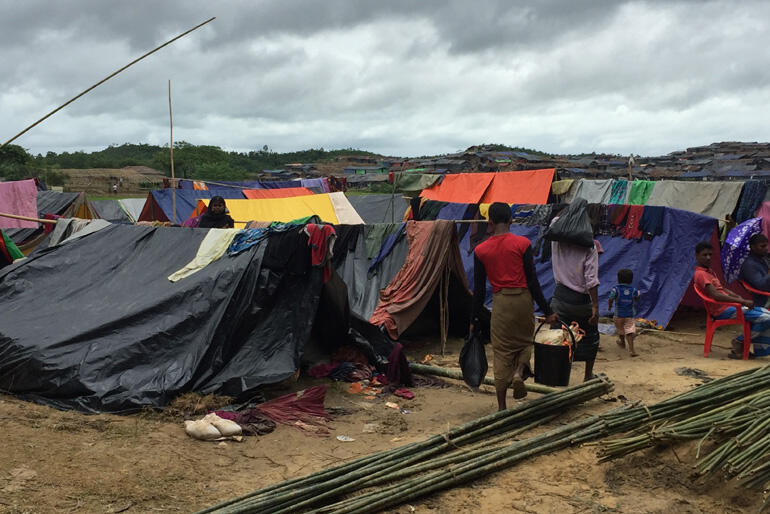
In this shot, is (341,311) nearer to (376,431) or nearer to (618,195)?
(376,431)

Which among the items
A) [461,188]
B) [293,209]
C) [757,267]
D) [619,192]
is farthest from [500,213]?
[293,209]

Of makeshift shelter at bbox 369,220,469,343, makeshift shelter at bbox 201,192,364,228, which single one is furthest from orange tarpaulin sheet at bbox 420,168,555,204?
makeshift shelter at bbox 369,220,469,343

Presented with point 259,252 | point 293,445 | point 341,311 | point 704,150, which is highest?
point 704,150

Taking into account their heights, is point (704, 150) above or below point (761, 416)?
above

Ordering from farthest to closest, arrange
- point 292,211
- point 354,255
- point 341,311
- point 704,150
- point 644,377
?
point 704,150 < point 292,211 < point 354,255 < point 341,311 < point 644,377

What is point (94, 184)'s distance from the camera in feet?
124

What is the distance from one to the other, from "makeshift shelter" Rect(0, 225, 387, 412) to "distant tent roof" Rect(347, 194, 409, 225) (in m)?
11.5

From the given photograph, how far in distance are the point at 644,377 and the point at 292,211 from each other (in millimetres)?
11571

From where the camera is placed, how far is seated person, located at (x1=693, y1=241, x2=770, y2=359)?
6574mm

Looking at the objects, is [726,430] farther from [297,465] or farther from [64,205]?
[64,205]

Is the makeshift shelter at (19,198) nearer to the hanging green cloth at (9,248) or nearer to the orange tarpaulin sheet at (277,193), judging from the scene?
the hanging green cloth at (9,248)

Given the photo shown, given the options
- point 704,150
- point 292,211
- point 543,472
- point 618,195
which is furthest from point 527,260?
point 704,150

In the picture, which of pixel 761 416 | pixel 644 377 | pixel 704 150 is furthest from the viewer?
pixel 704 150

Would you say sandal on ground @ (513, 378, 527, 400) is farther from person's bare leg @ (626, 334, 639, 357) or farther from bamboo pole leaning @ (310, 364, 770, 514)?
person's bare leg @ (626, 334, 639, 357)
